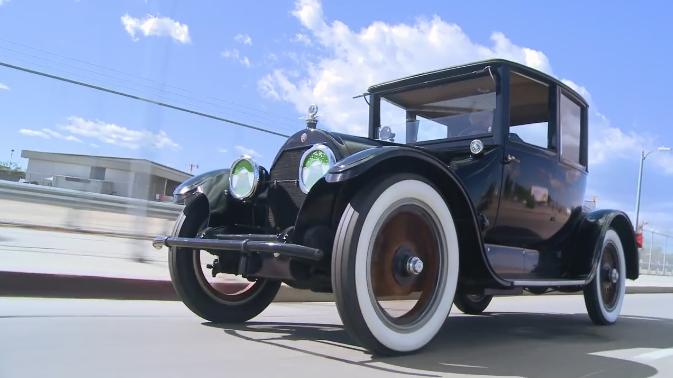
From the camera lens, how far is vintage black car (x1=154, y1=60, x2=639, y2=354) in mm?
3254

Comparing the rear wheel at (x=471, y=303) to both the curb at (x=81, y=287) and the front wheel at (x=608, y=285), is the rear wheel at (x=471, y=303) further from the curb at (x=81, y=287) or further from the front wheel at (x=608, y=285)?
the curb at (x=81, y=287)

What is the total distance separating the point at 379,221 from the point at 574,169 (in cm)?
316

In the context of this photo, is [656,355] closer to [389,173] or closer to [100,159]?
[389,173]

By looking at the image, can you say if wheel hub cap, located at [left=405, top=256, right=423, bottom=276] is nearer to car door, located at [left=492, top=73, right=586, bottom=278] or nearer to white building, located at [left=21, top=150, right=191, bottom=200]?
car door, located at [left=492, top=73, right=586, bottom=278]

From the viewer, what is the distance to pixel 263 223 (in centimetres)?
415

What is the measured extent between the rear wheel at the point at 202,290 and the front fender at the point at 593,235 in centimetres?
285

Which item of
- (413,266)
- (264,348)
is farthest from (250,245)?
(413,266)

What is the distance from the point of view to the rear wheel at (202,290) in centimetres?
412

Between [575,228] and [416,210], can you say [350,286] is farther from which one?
[575,228]

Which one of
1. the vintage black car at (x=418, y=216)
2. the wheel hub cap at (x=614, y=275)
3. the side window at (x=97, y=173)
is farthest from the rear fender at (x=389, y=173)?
the side window at (x=97, y=173)

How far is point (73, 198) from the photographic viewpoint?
8.26m

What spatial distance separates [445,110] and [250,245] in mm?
2603

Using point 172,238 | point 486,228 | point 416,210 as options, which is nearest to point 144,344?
point 172,238

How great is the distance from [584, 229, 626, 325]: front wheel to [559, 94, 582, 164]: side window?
0.86 meters
